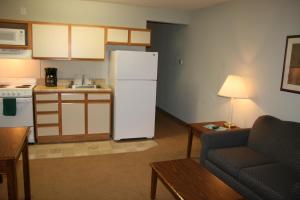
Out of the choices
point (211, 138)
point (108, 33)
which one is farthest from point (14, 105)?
point (211, 138)

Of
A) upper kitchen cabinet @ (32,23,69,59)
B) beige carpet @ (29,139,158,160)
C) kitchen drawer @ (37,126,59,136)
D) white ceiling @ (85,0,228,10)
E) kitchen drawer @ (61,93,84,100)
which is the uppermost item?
white ceiling @ (85,0,228,10)

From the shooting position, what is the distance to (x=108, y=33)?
14.3ft

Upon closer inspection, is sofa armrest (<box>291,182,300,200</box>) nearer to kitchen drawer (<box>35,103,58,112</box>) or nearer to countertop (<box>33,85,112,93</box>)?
countertop (<box>33,85,112,93</box>)

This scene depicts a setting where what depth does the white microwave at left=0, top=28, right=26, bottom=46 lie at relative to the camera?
12.8ft

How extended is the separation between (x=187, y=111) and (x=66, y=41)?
109 inches

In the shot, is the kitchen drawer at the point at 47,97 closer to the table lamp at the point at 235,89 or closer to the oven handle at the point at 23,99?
the oven handle at the point at 23,99

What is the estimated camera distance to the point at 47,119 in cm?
404

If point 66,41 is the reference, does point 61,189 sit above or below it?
below

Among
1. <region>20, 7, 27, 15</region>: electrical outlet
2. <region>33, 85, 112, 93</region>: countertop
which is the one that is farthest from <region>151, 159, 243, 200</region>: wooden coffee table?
<region>20, 7, 27, 15</region>: electrical outlet

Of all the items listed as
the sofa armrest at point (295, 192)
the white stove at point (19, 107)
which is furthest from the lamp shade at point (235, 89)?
the white stove at point (19, 107)

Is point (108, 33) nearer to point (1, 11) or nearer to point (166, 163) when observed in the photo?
point (1, 11)

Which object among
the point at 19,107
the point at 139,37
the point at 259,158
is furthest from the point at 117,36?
the point at 259,158

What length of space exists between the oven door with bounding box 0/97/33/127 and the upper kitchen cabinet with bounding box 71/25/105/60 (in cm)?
103

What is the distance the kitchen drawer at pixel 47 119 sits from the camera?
13.2 ft
